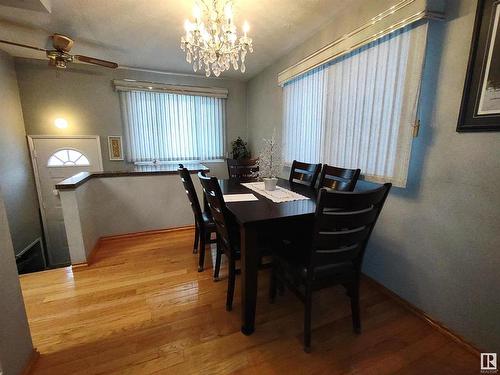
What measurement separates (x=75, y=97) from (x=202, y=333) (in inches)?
160

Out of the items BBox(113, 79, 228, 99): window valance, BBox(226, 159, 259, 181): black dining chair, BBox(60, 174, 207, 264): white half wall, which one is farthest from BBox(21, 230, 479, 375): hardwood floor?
BBox(113, 79, 228, 99): window valance

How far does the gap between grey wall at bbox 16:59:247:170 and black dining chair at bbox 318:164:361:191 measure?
3258 mm

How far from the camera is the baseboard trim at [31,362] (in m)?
A: 1.15

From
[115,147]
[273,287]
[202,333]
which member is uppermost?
[115,147]

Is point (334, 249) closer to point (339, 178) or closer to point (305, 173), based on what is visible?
point (339, 178)

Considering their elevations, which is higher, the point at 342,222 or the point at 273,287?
the point at 342,222

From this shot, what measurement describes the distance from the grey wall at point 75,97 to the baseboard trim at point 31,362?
3221mm

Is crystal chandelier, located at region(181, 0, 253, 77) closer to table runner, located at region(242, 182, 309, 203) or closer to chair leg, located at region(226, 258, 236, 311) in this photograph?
table runner, located at region(242, 182, 309, 203)

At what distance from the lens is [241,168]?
2822 mm

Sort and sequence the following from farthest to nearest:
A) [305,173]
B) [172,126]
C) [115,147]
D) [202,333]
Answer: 1. [172,126]
2. [115,147]
3. [305,173]
4. [202,333]

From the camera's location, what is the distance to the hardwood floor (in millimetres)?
1234

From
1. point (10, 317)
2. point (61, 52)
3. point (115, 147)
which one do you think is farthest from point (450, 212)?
point (115, 147)

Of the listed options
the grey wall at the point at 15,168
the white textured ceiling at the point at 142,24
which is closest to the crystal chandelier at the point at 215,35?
the white textured ceiling at the point at 142,24

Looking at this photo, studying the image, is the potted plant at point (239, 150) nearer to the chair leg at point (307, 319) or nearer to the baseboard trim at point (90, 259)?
the baseboard trim at point (90, 259)
